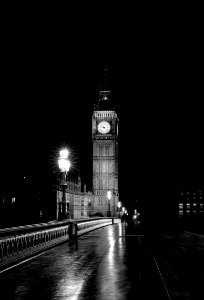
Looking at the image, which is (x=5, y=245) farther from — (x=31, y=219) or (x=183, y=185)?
(x=183, y=185)

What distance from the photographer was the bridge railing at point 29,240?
17297mm

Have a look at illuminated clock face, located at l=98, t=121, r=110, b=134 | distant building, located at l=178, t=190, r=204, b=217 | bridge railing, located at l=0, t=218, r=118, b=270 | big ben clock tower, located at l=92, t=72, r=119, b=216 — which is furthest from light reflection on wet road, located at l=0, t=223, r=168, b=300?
distant building, located at l=178, t=190, r=204, b=217

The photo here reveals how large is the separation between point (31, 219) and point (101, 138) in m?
76.6

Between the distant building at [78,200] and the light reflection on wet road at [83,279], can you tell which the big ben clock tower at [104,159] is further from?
the light reflection on wet road at [83,279]

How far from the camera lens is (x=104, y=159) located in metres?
113

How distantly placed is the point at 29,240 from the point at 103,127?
94.4m

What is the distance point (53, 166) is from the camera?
83812mm

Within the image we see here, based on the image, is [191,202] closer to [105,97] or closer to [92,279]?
[105,97]

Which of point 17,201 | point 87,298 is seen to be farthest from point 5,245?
point 17,201

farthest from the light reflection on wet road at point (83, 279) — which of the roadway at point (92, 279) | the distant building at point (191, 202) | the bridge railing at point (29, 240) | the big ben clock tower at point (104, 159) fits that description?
the distant building at point (191, 202)

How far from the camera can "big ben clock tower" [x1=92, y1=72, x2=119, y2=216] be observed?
109 metres

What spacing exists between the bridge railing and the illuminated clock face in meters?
80.7

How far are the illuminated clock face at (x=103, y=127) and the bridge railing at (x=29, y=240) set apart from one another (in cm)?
8070

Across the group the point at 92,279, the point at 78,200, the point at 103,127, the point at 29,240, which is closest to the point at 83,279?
A: the point at 92,279
